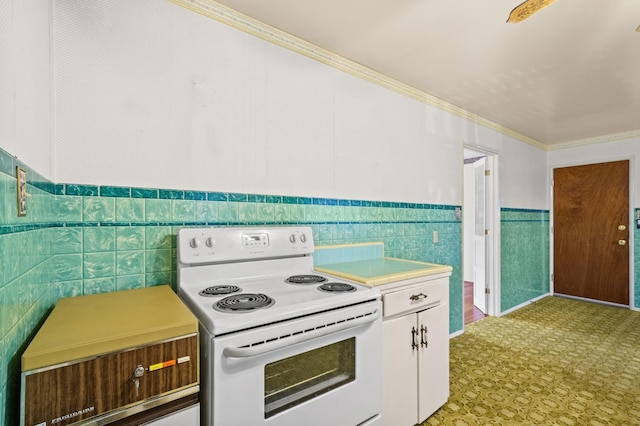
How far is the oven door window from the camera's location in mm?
1112

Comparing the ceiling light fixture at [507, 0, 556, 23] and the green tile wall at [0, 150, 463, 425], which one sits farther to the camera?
the ceiling light fixture at [507, 0, 556, 23]

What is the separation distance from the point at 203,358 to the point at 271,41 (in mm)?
1730

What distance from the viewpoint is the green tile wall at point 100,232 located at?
71cm

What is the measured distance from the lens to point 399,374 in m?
1.64

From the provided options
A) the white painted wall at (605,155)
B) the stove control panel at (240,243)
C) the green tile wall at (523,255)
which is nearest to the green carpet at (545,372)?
the green tile wall at (523,255)

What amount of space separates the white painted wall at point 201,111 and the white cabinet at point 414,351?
0.84 metres

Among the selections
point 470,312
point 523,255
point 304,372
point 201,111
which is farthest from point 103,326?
point 523,255

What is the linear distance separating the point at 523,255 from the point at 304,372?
4054 millimetres

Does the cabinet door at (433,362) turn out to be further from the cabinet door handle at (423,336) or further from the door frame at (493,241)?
the door frame at (493,241)

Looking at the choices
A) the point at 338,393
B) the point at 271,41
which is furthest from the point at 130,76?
the point at 338,393

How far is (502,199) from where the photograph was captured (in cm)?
373

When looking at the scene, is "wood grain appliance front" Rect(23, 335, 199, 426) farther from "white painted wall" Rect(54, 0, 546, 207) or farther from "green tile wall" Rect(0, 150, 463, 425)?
"white painted wall" Rect(54, 0, 546, 207)

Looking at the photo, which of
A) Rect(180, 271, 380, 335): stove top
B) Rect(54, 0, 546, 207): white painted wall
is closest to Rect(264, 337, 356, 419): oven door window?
Rect(180, 271, 380, 335): stove top

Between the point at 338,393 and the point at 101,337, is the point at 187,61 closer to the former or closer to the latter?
the point at 101,337
